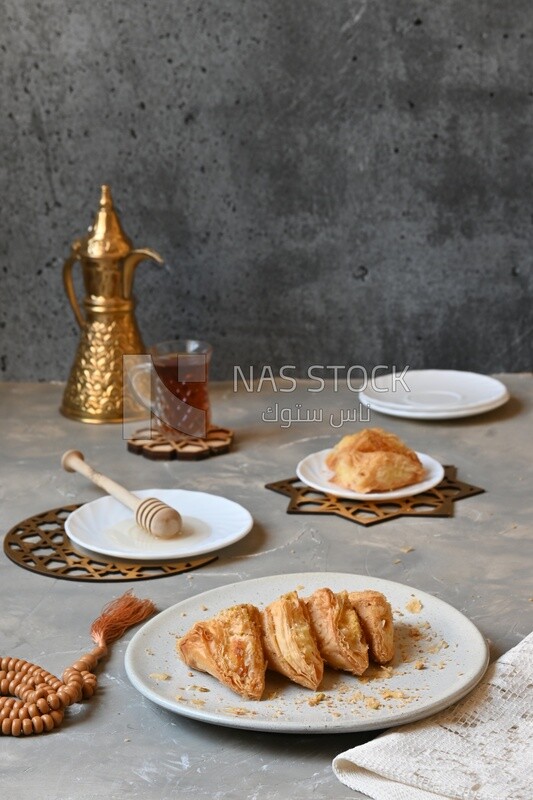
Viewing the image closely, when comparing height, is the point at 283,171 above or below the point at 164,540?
above

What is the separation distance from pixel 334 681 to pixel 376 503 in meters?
0.52

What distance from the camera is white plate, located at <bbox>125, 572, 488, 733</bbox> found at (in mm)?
845

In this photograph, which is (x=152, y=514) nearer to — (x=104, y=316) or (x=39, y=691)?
(x=39, y=691)

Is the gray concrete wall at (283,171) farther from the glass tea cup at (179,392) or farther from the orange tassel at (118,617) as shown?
the orange tassel at (118,617)

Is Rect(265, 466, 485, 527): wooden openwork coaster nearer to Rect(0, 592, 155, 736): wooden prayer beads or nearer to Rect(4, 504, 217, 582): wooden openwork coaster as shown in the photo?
Rect(4, 504, 217, 582): wooden openwork coaster

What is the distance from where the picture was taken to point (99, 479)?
1431 millimetres

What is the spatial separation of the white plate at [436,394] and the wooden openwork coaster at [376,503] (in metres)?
0.29

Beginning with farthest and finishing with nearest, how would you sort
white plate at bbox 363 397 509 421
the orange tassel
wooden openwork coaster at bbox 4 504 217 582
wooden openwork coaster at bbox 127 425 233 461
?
white plate at bbox 363 397 509 421 < wooden openwork coaster at bbox 127 425 233 461 < wooden openwork coaster at bbox 4 504 217 582 < the orange tassel

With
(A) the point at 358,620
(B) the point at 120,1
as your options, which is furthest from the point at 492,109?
(A) the point at 358,620

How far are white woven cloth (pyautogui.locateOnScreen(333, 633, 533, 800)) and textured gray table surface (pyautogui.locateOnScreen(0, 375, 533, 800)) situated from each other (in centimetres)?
3

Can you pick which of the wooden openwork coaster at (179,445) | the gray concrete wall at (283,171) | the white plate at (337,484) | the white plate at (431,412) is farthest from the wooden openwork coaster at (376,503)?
the gray concrete wall at (283,171)

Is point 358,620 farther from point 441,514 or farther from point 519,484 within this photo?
point 519,484

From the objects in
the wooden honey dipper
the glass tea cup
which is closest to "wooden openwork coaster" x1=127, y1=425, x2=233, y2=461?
the glass tea cup

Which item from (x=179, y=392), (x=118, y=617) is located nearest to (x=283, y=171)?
(x=179, y=392)
